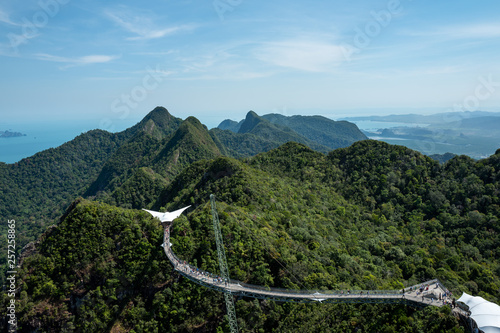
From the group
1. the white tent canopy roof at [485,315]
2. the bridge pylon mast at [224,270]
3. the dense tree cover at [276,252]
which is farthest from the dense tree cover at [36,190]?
the white tent canopy roof at [485,315]

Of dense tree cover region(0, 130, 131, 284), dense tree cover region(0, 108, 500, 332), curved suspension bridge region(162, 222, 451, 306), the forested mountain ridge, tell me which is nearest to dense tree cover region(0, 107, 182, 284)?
dense tree cover region(0, 130, 131, 284)

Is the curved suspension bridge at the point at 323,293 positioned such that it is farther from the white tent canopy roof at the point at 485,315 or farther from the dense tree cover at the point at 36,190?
the dense tree cover at the point at 36,190

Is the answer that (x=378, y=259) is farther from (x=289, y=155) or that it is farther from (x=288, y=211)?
(x=289, y=155)

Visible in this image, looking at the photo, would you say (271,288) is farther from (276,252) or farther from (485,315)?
(485,315)

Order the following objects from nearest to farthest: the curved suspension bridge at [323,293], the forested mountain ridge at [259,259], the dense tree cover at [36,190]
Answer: the curved suspension bridge at [323,293], the forested mountain ridge at [259,259], the dense tree cover at [36,190]

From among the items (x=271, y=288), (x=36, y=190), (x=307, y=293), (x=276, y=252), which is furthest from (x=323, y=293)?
(x=36, y=190)

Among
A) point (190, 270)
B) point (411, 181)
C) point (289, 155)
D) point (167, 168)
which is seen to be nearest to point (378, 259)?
point (190, 270)
